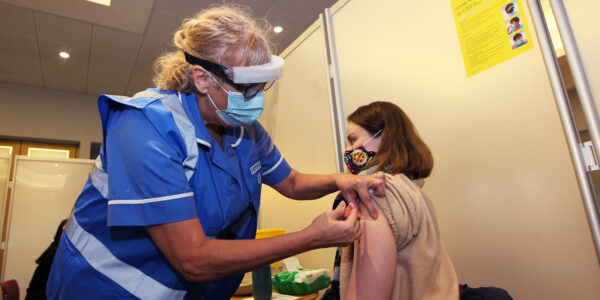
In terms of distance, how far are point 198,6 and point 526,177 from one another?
3022 mm

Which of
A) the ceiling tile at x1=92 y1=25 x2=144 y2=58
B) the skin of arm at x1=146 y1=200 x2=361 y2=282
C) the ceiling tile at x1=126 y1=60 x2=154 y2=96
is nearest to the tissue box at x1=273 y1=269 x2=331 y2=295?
the skin of arm at x1=146 y1=200 x2=361 y2=282

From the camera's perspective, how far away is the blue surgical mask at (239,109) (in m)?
0.99

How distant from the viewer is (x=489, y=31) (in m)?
1.07

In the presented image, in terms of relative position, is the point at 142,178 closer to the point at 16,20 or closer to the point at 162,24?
the point at 162,24

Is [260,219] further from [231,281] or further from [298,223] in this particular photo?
[231,281]

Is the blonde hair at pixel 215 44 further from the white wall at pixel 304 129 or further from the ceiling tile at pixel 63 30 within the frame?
the ceiling tile at pixel 63 30

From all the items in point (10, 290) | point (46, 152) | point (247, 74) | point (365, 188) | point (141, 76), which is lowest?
point (10, 290)

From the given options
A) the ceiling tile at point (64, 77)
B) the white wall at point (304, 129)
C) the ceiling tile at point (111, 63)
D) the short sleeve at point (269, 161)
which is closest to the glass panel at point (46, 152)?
the ceiling tile at point (64, 77)

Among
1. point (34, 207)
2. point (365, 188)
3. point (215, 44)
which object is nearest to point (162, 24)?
point (34, 207)

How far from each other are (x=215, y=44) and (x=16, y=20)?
3492 mm

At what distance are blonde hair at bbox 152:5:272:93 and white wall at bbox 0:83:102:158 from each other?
468 centimetres

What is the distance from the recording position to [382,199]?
0.89 meters

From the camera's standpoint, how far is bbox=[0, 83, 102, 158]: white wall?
14.7ft

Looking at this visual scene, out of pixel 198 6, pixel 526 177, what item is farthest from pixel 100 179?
pixel 198 6
